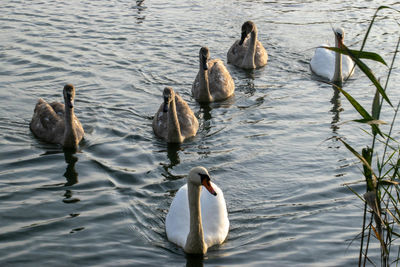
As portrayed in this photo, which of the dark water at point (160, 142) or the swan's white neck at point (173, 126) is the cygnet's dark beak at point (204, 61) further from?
the swan's white neck at point (173, 126)

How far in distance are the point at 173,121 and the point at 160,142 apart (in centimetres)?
52

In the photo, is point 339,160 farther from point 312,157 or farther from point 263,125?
point 263,125

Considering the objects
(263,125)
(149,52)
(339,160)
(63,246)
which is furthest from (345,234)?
(149,52)

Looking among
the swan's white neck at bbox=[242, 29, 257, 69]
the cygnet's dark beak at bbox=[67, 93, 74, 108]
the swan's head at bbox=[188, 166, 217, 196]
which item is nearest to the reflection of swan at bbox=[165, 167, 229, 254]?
the swan's head at bbox=[188, 166, 217, 196]

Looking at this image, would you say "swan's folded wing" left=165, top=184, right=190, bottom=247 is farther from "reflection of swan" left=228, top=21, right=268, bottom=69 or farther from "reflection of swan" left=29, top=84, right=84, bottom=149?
"reflection of swan" left=228, top=21, right=268, bottom=69

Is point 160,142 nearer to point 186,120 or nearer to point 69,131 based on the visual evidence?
point 186,120

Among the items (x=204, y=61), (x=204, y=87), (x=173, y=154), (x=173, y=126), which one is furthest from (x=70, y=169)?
(x=204, y=61)

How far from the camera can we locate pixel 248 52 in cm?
1614

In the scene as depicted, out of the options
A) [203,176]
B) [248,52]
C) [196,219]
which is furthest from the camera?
[248,52]

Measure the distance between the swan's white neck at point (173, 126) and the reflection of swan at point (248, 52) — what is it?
193 inches

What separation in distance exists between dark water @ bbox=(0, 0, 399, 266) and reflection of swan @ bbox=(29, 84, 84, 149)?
21 centimetres

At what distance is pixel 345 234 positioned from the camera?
8.58 metres

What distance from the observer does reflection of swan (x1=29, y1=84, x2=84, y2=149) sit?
11266mm

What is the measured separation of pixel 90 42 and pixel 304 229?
1015 cm
